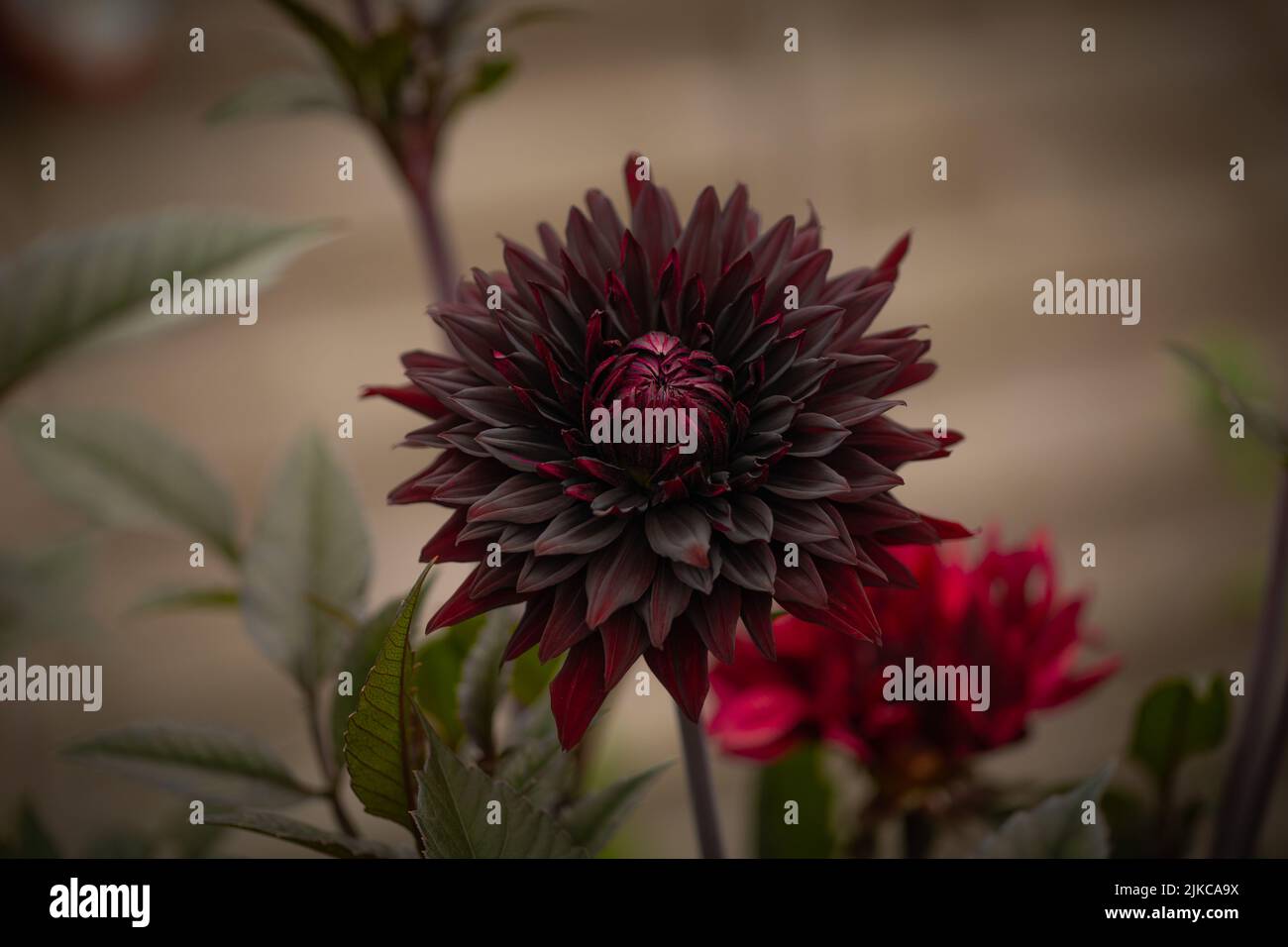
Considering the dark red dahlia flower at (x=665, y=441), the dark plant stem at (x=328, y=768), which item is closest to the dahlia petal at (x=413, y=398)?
the dark red dahlia flower at (x=665, y=441)

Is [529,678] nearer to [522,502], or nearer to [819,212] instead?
[522,502]

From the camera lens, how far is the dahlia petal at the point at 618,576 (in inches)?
7.5

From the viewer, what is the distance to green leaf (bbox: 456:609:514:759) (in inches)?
9.7

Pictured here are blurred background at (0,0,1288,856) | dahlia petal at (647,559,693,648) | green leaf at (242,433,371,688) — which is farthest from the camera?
blurred background at (0,0,1288,856)

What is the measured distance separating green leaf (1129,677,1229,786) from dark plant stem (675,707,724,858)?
0.12 m

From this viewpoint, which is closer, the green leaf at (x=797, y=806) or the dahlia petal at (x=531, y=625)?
the dahlia petal at (x=531, y=625)

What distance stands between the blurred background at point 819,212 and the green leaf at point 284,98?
0.57 meters

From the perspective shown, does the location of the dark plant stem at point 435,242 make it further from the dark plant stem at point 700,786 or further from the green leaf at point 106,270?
the dark plant stem at point 700,786

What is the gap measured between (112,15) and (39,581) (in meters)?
0.75

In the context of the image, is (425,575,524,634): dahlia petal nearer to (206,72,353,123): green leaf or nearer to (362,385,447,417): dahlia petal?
(362,385,447,417): dahlia petal

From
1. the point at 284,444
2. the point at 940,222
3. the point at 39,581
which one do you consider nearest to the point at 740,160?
the point at 940,222

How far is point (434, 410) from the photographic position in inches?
8.8

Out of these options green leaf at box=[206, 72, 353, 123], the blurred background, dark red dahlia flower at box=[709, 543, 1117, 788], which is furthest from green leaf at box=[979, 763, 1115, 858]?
the blurred background

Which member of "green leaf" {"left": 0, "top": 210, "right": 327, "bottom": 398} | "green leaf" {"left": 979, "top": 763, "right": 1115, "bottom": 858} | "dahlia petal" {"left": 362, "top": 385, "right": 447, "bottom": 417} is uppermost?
"green leaf" {"left": 0, "top": 210, "right": 327, "bottom": 398}
